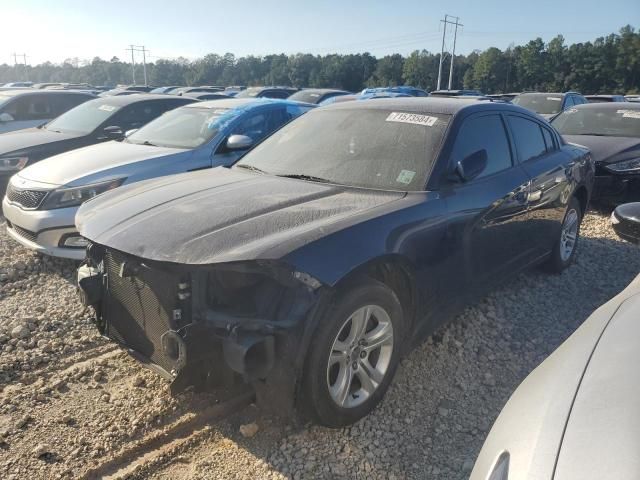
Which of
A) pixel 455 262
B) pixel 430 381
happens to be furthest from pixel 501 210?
pixel 430 381

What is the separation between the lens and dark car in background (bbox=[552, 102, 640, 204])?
6.66 m

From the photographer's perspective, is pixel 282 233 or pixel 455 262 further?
pixel 455 262

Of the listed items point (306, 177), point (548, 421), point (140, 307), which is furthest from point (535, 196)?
point (140, 307)

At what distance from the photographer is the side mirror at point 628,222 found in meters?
2.73

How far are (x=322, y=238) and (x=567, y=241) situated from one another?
140 inches

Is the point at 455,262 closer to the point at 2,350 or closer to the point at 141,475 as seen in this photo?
the point at 141,475

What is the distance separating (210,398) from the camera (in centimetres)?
298

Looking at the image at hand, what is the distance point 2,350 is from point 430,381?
9.28 feet

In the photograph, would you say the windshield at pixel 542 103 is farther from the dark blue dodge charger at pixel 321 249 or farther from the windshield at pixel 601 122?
the dark blue dodge charger at pixel 321 249

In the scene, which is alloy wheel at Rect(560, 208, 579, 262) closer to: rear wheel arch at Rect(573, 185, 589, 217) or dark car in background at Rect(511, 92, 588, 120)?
rear wheel arch at Rect(573, 185, 589, 217)

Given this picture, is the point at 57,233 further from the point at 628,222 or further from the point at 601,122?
the point at 601,122

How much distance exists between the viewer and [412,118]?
354cm

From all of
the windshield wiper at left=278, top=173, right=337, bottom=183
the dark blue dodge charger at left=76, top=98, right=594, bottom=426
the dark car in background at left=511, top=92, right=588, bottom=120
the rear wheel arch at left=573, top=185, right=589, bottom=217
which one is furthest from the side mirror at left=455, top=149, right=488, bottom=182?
the dark car in background at left=511, top=92, right=588, bottom=120

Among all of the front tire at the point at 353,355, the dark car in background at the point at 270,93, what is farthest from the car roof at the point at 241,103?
the dark car in background at the point at 270,93
